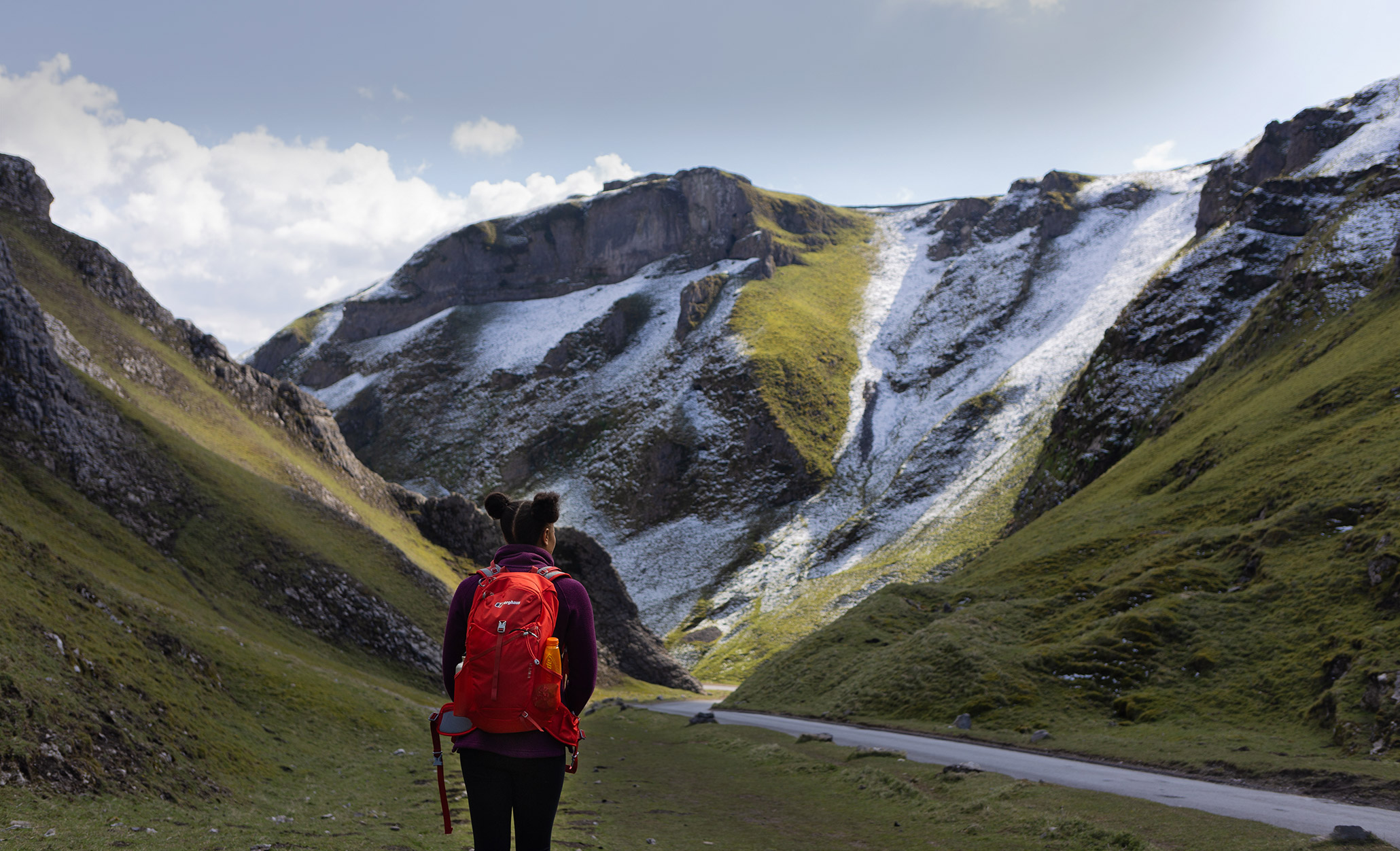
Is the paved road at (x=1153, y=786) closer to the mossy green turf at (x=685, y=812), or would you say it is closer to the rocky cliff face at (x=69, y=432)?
the mossy green turf at (x=685, y=812)

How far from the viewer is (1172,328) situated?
95188 mm

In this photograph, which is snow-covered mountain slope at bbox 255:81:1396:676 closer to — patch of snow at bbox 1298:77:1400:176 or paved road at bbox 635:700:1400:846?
patch of snow at bbox 1298:77:1400:176

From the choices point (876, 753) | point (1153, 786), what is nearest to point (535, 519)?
point (1153, 786)

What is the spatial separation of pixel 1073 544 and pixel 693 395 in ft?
371

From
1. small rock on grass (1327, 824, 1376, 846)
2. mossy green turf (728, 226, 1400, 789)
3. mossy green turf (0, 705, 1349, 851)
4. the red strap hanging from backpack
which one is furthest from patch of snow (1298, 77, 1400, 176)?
the red strap hanging from backpack

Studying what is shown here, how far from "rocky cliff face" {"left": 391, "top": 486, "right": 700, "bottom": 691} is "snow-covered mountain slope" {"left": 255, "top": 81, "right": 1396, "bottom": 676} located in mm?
18808

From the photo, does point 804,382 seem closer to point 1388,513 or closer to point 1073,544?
point 1073,544

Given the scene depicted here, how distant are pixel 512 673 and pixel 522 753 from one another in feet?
1.81

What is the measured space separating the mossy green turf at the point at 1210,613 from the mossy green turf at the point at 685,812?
833cm

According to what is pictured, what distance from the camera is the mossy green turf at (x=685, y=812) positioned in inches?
477

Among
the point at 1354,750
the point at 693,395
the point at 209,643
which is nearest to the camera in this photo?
the point at 1354,750

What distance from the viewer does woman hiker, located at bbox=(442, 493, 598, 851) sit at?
5.40 metres

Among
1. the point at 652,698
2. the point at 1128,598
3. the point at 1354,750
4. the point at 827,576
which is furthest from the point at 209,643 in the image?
the point at 827,576

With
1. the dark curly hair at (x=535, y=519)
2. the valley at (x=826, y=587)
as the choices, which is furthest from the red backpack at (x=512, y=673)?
the valley at (x=826, y=587)
